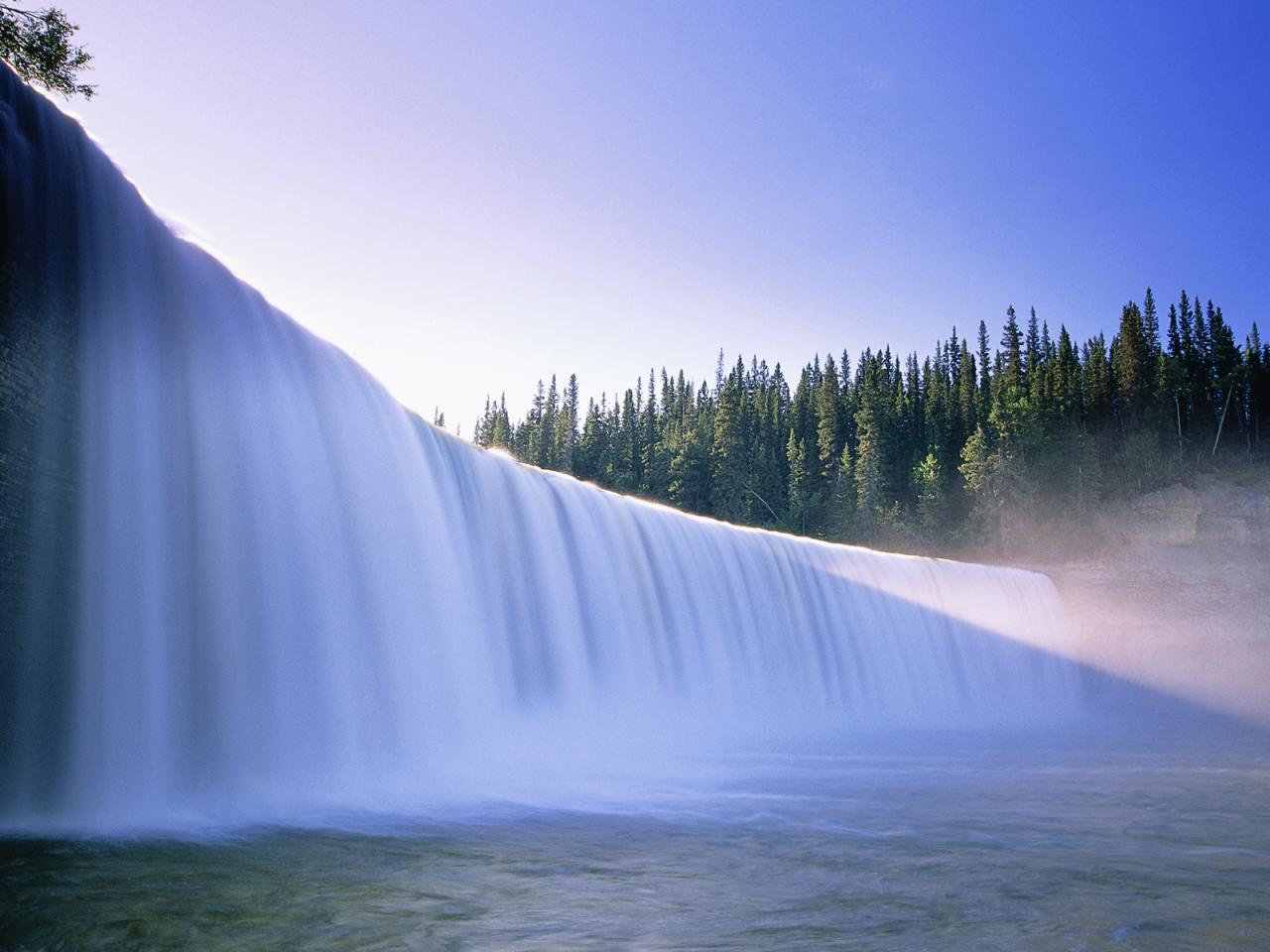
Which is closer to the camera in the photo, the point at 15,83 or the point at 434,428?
the point at 15,83

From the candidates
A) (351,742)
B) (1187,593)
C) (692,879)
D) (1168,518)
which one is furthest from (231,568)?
(1168,518)

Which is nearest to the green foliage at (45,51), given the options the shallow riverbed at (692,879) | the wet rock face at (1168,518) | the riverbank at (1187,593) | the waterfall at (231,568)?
the waterfall at (231,568)

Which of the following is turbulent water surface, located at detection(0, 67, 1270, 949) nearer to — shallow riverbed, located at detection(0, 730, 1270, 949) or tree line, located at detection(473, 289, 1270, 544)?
shallow riverbed, located at detection(0, 730, 1270, 949)

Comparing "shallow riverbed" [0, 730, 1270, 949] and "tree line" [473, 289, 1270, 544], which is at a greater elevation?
"tree line" [473, 289, 1270, 544]

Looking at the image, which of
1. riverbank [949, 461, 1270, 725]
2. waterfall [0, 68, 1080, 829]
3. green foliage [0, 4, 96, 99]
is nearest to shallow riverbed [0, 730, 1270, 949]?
waterfall [0, 68, 1080, 829]

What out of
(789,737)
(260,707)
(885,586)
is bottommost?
(789,737)

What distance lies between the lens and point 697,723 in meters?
16.3

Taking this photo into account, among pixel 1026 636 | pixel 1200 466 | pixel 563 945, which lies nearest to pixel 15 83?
pixel 563 945

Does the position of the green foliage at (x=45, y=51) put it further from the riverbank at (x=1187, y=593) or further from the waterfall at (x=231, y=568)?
the riverbank at (x=1187, y=593)

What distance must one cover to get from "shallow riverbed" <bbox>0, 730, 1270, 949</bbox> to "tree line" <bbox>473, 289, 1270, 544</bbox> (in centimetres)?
4076

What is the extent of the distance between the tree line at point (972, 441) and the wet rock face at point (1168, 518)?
92.7 inches

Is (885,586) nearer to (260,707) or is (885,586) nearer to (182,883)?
(260,707)

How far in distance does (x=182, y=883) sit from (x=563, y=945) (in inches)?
94.5

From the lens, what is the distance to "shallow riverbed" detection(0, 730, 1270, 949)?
4.30 meters
